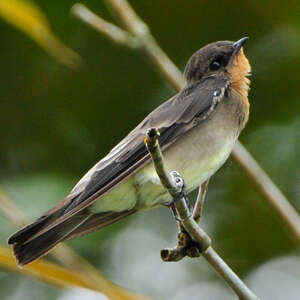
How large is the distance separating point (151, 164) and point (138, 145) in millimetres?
86

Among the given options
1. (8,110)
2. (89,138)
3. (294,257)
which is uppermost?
(8,110)

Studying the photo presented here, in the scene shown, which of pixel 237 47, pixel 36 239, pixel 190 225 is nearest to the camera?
pixel 190 225

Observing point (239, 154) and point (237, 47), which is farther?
point (237, 47)

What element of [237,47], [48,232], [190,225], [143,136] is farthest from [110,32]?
[190,225]

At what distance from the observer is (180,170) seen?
3799 mm

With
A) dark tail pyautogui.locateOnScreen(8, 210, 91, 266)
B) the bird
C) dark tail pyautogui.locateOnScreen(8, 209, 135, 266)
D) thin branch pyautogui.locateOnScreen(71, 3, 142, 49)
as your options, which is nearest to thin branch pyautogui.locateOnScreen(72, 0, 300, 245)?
thin branch pyautogui.locateOnScreen(71, 3, 142, 49)

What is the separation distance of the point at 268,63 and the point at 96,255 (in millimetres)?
1374

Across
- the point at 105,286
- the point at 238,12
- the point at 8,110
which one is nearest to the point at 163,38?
the point at 238,12

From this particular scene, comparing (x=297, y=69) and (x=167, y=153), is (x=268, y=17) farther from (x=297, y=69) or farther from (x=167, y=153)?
(x=167, y=153)

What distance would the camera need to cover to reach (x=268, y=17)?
17.7 feet

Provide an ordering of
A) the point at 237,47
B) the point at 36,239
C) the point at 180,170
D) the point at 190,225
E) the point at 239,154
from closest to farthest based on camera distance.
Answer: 1. the point at 190,225
2. the point at 36,239
3. the point at 239,154
4. the point at 180,170
5. the point at 237,47

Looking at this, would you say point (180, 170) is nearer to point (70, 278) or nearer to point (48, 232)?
point (48, 232)

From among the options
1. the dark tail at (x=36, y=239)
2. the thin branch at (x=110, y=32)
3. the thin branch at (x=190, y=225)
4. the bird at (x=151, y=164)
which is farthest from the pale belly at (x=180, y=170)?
the thin branch at (x=190, y=225)

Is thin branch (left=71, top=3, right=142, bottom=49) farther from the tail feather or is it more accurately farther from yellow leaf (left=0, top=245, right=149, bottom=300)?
yellow leaf (left=0, top=245, right=149, bottom=300)
